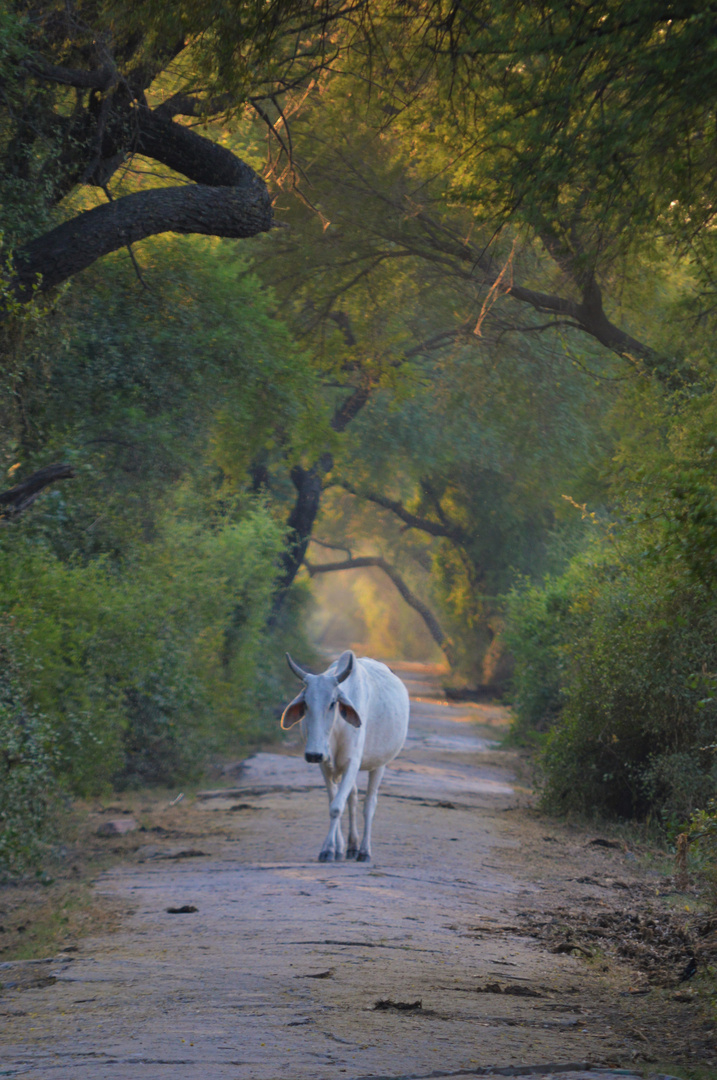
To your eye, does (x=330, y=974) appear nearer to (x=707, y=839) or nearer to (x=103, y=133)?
(x=707, y=839)

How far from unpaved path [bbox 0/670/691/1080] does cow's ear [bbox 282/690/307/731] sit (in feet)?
4.13

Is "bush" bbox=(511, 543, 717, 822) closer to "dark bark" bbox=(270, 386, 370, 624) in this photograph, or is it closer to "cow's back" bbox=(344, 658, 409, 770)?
"cow's back" bbox=(344, 658, 409, 770)

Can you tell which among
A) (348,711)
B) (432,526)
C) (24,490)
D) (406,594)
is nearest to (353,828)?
→ (348,711)

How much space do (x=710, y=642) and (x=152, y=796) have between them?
26.6 ft

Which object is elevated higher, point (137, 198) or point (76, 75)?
point (76, 75)

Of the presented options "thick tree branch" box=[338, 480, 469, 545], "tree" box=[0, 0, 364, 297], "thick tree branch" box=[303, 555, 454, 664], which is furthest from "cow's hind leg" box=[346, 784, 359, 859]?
"thick tree branch" box=[303, 555, 454, 664]

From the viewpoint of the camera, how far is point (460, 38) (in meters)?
8.74

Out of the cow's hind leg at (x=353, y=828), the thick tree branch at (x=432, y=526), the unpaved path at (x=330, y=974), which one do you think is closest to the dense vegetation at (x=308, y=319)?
the unpaved path at (x=330, y=974)

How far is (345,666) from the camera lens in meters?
9.27

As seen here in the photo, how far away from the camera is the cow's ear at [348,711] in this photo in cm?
885

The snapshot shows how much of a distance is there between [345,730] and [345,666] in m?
0.60

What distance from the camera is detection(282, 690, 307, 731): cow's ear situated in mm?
8945

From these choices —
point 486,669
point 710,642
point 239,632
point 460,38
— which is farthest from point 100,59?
point 486,669

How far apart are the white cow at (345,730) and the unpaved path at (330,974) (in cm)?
46
